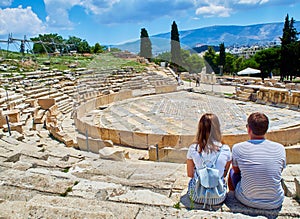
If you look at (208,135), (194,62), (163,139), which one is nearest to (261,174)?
(208,135)

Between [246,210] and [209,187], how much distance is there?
1.40 ft

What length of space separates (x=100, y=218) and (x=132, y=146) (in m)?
6.89

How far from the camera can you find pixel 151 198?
9.40ft

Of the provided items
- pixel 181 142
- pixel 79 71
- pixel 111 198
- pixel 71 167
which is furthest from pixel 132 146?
pixel 79 71

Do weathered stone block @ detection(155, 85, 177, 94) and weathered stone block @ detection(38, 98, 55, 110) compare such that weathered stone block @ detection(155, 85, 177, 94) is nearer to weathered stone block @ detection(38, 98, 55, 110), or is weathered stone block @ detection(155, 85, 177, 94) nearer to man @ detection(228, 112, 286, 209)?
weathered stone block @ detection(38, 98, 55, 110)

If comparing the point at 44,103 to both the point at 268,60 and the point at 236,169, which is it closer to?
the point at 236,169

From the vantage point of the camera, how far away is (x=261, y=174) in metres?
2.63

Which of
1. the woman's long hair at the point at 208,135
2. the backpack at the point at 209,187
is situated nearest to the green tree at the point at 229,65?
the woman's long hair at the point at 208,135

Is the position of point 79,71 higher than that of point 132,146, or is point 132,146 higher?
point 79,71

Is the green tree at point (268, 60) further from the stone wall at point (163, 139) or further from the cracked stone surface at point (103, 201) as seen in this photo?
the cracked stone surface at point (103, 201)

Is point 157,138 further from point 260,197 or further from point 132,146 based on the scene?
point 260,197

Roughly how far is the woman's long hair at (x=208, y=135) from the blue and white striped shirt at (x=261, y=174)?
1.00 ft

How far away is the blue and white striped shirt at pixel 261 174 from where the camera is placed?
102 inches

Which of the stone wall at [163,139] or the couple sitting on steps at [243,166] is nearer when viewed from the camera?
the couple sitting on steps at [243,166]
